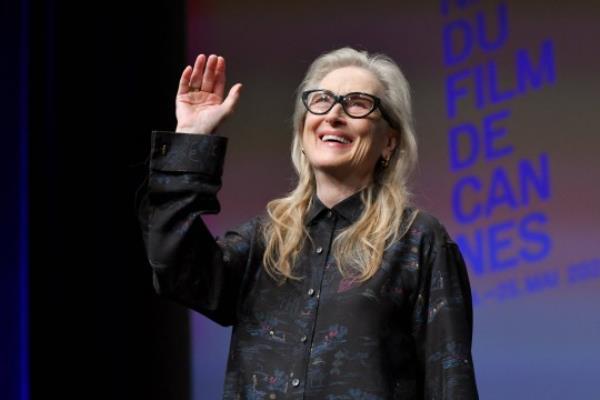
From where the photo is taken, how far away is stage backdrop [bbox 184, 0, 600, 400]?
3.53m

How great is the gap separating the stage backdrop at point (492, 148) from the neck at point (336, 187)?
1646mm

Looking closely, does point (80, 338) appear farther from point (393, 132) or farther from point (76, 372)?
point (393, 132)

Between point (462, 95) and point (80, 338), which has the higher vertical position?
point (462, 95)

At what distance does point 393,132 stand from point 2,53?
1689mm

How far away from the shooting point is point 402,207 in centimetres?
188

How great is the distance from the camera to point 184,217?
70.4 inches

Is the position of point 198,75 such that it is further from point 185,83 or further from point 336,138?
point 336,138

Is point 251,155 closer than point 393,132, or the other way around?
point 393,132

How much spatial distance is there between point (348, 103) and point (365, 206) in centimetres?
19

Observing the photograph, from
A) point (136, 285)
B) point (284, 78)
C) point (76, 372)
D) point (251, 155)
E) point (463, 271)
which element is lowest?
point (76, 372)

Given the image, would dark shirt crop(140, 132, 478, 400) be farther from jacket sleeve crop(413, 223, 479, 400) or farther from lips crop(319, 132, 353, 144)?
lips crop(319, 132, 353, 144)

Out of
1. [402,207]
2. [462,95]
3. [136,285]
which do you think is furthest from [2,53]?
[402,207]

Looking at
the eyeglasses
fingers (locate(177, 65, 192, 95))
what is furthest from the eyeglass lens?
fingers (locate(177, 65, 192, 95))

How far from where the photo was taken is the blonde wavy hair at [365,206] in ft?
6.01
